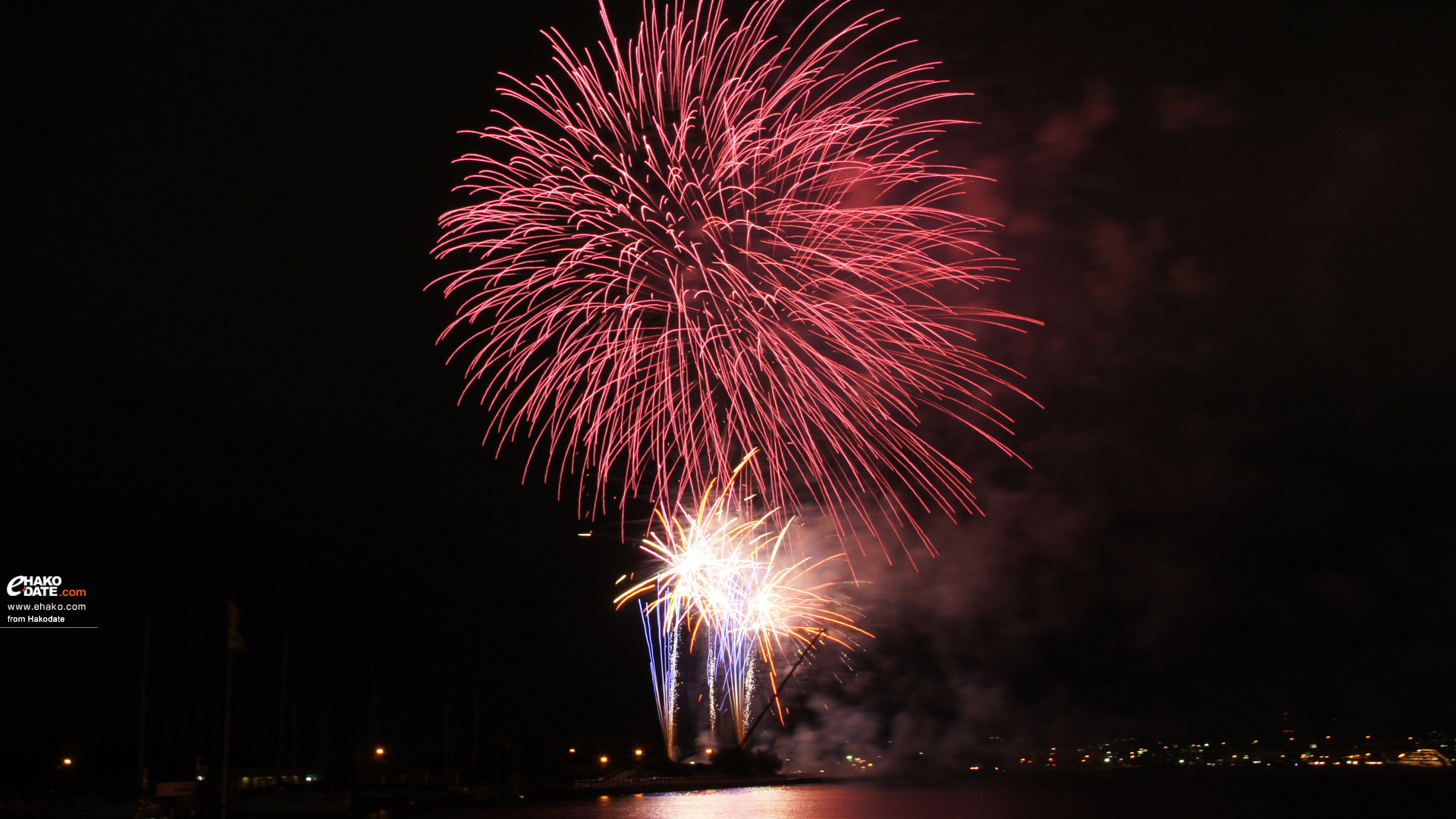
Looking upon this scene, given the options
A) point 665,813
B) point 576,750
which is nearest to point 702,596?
point 665,813

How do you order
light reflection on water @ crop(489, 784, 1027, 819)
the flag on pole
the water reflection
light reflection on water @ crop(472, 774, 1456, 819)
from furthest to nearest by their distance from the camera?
1. light reflection on water @ crop(472, 774, 1456, 819)
2. light reflection on water @ crop(489, 784, 1027, 819)
3. the water reflection
4. the flag on pole

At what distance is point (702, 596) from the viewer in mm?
45781

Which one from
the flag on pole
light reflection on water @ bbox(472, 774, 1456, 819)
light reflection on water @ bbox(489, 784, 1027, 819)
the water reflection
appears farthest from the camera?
light reflection on water @ bbox(472, 774, 1456, 819)

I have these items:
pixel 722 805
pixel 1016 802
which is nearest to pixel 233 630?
pixel 722 805

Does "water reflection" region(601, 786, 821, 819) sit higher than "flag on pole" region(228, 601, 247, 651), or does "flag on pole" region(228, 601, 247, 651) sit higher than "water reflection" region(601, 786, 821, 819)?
"flag on pole" region(228, 601, 247, 651)

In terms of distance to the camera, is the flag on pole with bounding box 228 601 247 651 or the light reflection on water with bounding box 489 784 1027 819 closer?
the flag on pole with bounding box 228 601 247 651

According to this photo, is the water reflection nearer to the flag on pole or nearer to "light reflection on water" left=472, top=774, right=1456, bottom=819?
"light reflection on water" left=472, top=774, right=1456, bottom=819

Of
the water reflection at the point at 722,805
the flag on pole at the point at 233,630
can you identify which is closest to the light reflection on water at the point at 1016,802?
the water reflection at the point at 722,805

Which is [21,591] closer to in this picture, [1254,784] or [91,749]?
[91,749]

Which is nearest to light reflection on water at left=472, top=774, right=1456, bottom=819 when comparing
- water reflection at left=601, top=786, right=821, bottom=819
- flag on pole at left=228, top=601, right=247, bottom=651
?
water reflection at left=601, top=786, right=821, bottom=819

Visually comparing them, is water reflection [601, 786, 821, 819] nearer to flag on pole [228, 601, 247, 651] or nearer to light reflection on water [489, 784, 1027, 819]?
light reflection on water [489, 784, 1027, 819]

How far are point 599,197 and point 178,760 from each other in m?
69.8

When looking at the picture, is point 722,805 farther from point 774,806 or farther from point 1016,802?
point 1016,802

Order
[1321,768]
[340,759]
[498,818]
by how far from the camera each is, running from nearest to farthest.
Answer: [498,818]
[340,759]
[1321,768]
